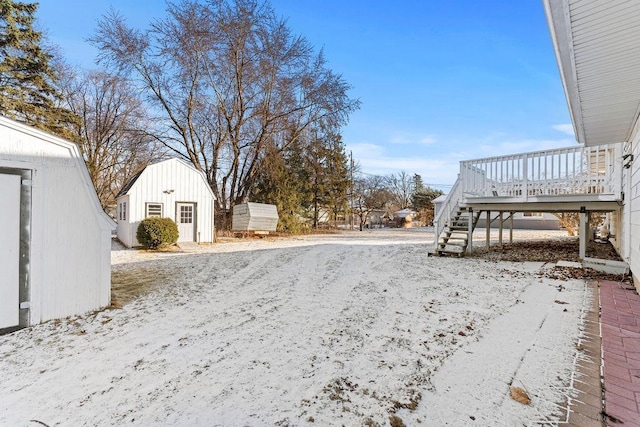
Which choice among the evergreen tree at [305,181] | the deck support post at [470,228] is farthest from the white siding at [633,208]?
the evergreen tree at [305,181]

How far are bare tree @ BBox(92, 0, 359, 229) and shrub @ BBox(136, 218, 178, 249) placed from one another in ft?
23.6

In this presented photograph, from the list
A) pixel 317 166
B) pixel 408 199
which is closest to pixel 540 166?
pixel 317 166

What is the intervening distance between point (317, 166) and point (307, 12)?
12.2 m

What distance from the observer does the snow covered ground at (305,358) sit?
2004mm

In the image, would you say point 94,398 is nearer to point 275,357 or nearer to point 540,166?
point 275,357

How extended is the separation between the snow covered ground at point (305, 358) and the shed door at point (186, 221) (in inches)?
328

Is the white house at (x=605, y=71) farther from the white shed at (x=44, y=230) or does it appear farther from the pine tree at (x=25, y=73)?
the pine tree at (x=25, y=73)

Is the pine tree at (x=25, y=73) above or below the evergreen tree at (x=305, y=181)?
above

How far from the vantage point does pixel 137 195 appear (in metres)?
12.0

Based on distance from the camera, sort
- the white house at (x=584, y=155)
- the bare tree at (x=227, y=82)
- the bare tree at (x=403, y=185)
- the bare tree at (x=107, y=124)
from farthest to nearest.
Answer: the bare tree at (x=403, y=185), the bare tree at (x=107, y=124), the bare tree at (x=227, y=82), the white house at (x=584, y=155)

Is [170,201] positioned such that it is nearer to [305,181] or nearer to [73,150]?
[73,150]

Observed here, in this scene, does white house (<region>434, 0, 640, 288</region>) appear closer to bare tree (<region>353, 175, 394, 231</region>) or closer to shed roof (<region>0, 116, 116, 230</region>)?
shed roof (<region>0, 116, 116, 230</region>)

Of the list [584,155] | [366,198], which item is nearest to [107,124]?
[366,198]

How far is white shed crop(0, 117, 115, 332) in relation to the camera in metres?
3.33
